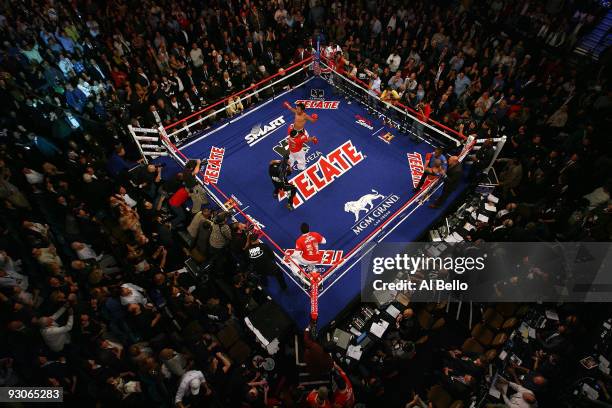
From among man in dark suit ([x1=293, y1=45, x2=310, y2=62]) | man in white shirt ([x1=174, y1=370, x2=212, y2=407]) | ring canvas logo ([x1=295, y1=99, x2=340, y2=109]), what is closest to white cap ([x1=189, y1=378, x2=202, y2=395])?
man in white shirt ([x1=174, y1=370, x2=212, y2=407])

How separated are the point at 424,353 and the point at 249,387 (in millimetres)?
3280

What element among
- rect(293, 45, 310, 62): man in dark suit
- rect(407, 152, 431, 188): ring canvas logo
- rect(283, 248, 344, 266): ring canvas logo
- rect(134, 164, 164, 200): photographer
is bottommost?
rect(283, 248, 344, 266): ring canvas logo

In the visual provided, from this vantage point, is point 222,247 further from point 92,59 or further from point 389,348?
point 92,59

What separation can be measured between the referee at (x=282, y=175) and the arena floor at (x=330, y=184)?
15.5 inches

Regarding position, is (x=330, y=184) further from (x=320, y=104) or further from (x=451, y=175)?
(x=320, y=104)

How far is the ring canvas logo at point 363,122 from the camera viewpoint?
9.22 meters

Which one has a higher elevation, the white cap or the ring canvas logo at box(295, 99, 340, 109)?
the ring canvas logo at box(295, 99, 340, 109)

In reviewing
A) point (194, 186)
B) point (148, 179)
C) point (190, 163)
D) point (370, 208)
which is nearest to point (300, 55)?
point (190, 163)

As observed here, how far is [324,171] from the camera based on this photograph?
8102 millimetres

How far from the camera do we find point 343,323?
619 cm

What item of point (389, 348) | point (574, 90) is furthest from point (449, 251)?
point (574, 90)

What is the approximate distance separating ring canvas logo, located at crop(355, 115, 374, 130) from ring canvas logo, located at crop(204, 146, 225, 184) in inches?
152

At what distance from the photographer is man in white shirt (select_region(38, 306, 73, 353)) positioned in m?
4.86

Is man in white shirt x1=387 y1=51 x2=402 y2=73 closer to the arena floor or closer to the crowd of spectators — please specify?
the crowd of spectators
